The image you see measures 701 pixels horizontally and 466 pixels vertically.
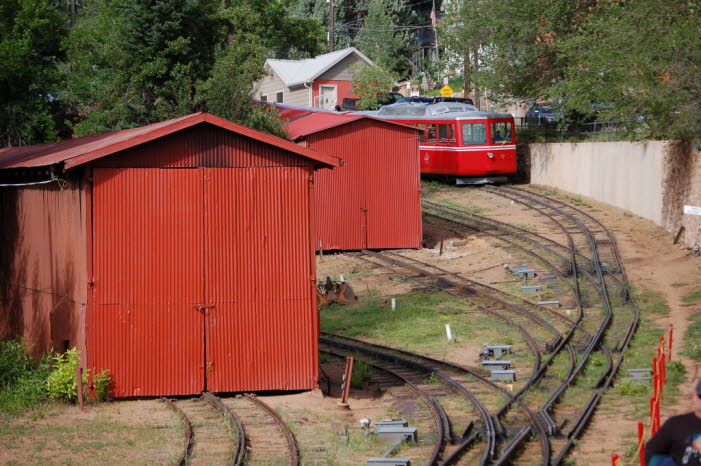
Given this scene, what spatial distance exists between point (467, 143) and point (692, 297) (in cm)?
1630

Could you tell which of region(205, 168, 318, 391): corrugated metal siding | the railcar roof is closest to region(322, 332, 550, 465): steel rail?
region(205, 168, 318, 391): corrugated metal siding

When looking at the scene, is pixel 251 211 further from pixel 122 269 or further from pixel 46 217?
pixel 46 217

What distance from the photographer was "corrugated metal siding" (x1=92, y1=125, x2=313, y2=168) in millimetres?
→ 14219

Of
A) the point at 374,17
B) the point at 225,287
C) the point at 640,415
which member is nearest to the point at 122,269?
the point at 225,287

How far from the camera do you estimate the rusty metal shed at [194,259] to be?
1415cm

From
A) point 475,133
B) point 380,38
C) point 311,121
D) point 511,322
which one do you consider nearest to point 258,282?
point 511,322

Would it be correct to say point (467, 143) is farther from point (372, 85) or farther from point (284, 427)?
point (284, 427)

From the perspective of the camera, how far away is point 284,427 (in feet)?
41.4

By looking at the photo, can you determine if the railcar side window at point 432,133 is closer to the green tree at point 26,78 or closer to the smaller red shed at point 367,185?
the smaller red shed at point 367,185

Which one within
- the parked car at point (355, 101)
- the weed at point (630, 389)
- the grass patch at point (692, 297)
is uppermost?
the parked car at point (355, 101)

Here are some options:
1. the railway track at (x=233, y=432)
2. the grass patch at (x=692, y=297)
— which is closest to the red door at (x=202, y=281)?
the railway track at (x=233, y=432)

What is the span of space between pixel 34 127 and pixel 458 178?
15.9m

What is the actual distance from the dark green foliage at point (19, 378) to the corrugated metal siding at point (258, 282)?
2.65m

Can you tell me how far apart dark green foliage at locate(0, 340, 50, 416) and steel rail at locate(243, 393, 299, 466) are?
3147 millimetres
